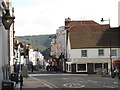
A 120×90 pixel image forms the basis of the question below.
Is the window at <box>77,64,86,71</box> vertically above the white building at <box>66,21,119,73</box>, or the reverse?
the white building at <box>66,21,119,73</box>

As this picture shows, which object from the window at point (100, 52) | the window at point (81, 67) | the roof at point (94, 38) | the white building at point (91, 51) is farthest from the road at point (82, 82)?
the window at point (100, 52)

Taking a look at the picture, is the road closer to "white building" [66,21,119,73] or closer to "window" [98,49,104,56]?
"white building" [66,21,119,73]

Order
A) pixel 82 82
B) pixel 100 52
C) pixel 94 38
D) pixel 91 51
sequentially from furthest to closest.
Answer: pixel 94 38 < pixel 100 52 < pixel 91 51 < pixel 82 82

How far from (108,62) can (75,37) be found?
837 centimetres

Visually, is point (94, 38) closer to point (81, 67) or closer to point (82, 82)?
point (81, 67)

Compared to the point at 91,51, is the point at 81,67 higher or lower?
lower

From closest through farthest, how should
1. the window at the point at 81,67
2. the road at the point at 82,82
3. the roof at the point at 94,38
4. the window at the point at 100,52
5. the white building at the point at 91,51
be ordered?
the road at the point at 82,82, the white building at the point at 91,51, the window at the point at 81,67, the window at the point at 100,52, the roof at the point at 94,38

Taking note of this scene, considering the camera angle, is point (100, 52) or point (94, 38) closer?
point (100, 52)

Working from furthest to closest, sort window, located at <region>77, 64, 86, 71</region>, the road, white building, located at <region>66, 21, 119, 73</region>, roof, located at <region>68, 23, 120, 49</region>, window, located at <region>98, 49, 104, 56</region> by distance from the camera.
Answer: roof, located at <region>68, 23, 120, 49</region> < window, located at <region>98, 49, 104, 56</region> < window, located at <region>77, 64, 86, 71</region> < white building, located at <region>66, 21, 119, 73</region> < the road

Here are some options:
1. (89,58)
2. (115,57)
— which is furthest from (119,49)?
(89,58)

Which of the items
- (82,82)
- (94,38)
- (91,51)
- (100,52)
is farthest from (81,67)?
(82,82)

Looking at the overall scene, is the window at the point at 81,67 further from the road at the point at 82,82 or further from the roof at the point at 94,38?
the road at the point at 82,82

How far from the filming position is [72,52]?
2781 inches

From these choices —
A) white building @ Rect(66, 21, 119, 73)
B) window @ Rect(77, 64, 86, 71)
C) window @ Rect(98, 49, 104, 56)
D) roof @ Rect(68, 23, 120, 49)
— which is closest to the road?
white building @ Rect(66, 21, 119, 73)
